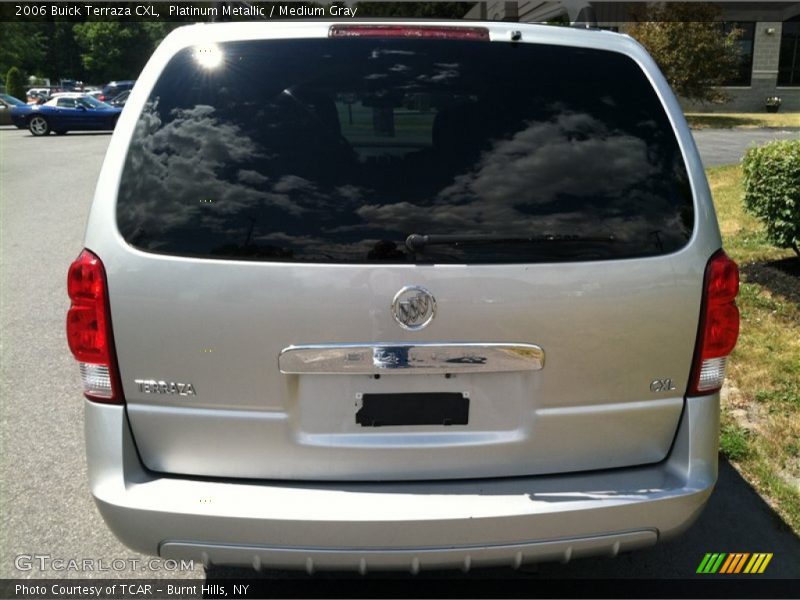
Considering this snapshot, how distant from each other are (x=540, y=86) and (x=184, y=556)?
1.84 metres

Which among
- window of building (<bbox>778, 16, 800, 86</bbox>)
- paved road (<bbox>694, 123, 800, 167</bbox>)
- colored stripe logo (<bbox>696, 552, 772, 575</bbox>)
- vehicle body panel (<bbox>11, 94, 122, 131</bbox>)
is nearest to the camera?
colored stripe logo (<bbox>696, 552, 772, 575</bbox>)

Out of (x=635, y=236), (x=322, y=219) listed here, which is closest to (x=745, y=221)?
(x=635, y=236)

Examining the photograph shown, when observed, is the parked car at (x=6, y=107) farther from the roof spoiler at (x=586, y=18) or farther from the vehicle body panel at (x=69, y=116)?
the roof spoiler at (x=586, y=18)

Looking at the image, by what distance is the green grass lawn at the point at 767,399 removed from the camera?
3729 mm

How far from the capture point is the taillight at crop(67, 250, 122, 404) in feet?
7.47

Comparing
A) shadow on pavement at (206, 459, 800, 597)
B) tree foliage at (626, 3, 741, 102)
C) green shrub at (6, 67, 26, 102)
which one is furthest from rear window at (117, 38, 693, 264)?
green shrub at (6, 67, 26, 102)

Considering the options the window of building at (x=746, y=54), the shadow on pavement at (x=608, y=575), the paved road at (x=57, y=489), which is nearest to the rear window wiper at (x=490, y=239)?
the shadow on pavement at (x=608, y=575)

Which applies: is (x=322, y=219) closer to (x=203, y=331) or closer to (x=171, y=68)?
(x=203, y=331)

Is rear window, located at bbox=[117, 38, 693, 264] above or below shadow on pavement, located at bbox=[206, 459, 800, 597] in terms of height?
above

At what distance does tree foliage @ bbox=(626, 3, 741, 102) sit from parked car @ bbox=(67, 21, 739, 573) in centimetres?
2631

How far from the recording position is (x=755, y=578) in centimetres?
306

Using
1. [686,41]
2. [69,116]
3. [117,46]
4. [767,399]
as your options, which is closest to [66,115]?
[69,116]

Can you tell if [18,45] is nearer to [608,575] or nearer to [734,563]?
[608,575]

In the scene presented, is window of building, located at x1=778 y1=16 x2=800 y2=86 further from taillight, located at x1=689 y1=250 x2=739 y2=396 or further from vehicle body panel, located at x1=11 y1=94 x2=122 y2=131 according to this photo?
taillight, located at x1=689 y1=250 x2=739 y2=396
